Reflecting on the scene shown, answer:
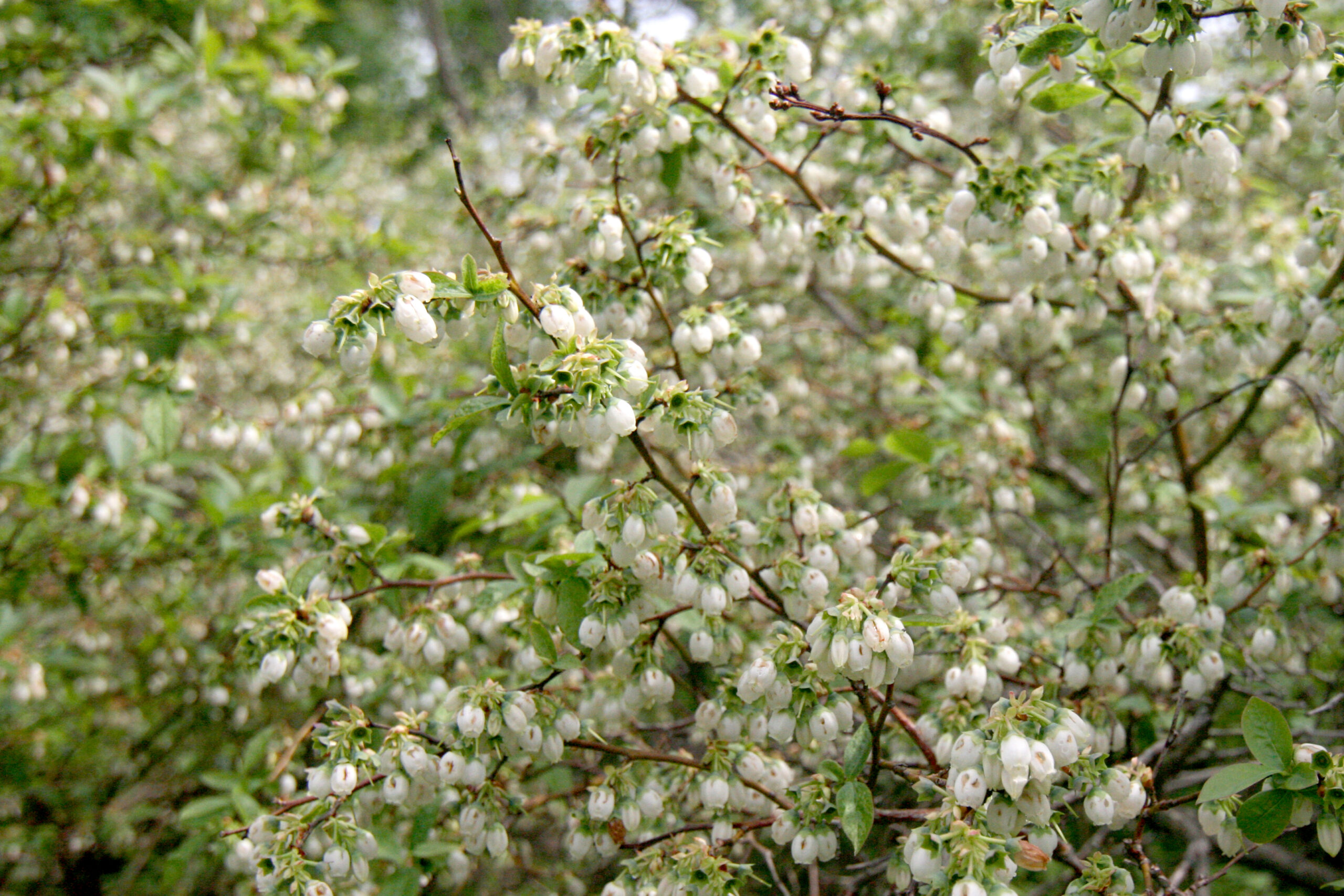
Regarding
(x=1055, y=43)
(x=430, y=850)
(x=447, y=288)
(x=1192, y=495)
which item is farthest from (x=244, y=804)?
(x=1192, y=495)

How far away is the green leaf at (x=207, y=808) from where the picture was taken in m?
3.11

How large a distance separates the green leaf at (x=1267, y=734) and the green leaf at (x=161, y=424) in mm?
3875

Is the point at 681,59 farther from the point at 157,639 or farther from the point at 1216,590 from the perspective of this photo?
the point at 157,639

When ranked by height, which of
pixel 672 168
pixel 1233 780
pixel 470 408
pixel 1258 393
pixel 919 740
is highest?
pixel 672 168

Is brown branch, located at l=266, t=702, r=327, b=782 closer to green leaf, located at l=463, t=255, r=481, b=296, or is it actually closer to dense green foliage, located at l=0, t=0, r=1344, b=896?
dense green foliage, located at l=0, t=0, r=1344, b=896

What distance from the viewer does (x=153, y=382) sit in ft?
12.7

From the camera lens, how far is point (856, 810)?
1918 millimetres

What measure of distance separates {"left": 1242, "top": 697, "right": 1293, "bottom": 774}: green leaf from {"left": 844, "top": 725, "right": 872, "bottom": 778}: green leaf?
78 centimetres

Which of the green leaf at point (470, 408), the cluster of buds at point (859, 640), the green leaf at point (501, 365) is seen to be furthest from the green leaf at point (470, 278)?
the cluster of buds at point (859, 640)

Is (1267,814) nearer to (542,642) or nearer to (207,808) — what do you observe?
(542,642)

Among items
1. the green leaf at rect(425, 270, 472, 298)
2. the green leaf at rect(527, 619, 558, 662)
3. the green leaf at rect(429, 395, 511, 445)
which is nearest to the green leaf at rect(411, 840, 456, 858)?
the green leaf at rect(527, 619, 558, 662)

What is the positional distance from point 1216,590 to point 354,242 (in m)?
5.22

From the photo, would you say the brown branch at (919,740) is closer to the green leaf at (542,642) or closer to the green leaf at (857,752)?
the green leaf at (857,752)

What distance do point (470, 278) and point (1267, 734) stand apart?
1935 mm
